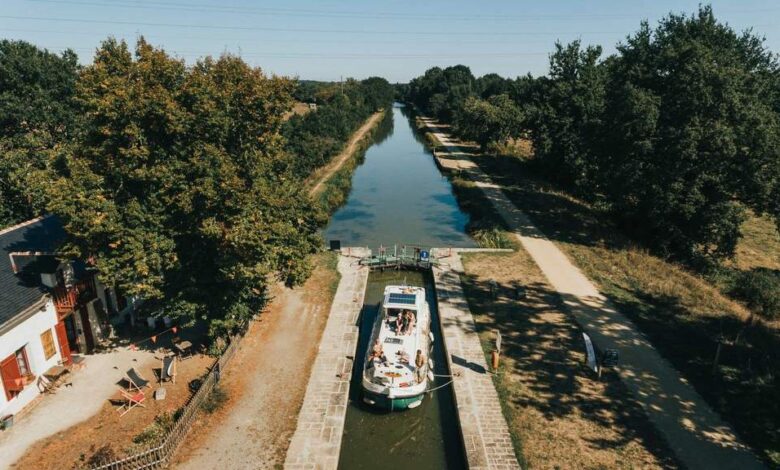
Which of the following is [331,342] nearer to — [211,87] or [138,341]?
[138,341]

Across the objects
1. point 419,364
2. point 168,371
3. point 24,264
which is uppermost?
point 24,264

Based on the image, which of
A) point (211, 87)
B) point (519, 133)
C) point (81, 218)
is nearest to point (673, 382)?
point (211, 87)

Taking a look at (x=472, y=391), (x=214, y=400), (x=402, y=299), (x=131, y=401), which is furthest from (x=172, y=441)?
(x=402, y=299)

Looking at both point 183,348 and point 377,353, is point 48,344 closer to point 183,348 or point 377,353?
point 183,348

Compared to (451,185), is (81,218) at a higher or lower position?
higher

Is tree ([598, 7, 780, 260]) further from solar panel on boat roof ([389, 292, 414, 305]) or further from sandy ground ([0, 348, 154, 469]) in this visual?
sandy ground ([0, 348, 154, 469])

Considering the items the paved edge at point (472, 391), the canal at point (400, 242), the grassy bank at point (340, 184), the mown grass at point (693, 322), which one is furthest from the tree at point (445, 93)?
the paved edge at point (472, 391)
